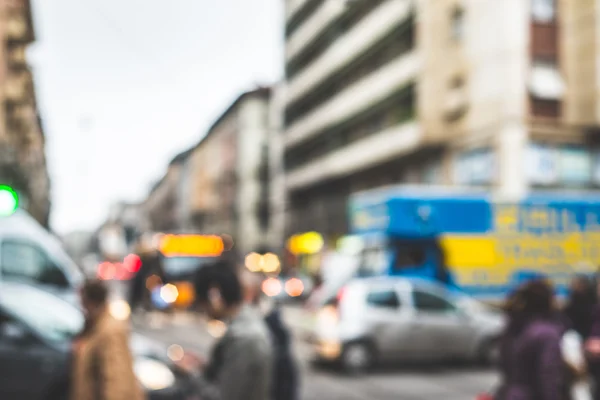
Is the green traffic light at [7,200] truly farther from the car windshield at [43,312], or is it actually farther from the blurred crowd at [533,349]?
the blurred crowd at [533,349]

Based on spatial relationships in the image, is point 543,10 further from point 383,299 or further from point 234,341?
point 234,341

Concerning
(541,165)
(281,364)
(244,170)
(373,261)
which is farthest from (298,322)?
(244,170)

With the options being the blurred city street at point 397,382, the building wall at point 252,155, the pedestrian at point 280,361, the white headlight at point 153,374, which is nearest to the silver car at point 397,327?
the blurred city street at point 397,382

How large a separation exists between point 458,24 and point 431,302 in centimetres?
1671

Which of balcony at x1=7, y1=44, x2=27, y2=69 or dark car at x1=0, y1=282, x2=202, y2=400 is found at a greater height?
balcony at x1=7, y1=44, x2=27, y2=69

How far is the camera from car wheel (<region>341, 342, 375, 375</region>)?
13.0m

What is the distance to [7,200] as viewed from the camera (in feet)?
28.1

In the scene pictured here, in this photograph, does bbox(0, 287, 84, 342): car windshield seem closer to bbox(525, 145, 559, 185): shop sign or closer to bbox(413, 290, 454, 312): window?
bbox(413, 290, 454, 312): window

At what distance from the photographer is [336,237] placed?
40.9 m

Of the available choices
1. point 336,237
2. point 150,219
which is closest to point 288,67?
point 336,237

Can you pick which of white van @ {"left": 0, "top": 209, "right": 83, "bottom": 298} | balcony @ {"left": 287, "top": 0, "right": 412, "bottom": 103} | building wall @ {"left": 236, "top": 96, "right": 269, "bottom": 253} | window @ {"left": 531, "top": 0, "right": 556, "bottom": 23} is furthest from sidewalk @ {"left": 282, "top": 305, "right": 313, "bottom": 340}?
building wall @ {"left": 236, "top": 96, "right": 269, "bottom": 253}

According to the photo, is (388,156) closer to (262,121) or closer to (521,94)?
(521,94)

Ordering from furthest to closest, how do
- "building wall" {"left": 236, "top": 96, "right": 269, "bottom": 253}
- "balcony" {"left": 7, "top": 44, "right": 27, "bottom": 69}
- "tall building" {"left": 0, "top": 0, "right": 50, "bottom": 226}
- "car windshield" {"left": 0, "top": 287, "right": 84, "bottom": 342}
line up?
"building wall" {"left": 236, "top": 96, "right": 269, "bottom": 253}
"balcony" {"left": 7, "top": 44, "right": 27, "bottom": 69}
"tall building" {"left": 0, "top": 0, "right": 50, "bottom": 226}
"car windshield" {"left": 0, "top": 287, "right": 84, "bottom": 342}

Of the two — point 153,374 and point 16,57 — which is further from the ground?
point 16,57
